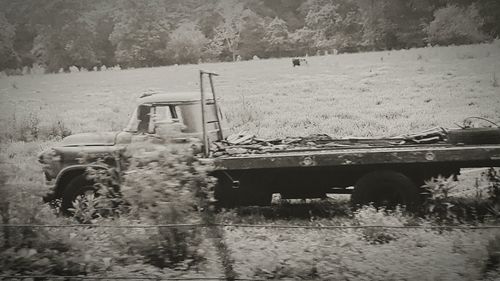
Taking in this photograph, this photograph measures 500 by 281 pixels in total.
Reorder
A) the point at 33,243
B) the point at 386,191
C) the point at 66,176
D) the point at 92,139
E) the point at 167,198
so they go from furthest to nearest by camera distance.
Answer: the point at 92,139
the point at 66,176
the point at 386,191
the point at 33,243
the point at 167,198

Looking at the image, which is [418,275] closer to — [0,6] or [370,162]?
[370,162]

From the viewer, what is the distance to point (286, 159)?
466 centimetres

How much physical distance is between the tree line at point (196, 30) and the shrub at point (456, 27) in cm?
3

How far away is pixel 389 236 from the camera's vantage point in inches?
175

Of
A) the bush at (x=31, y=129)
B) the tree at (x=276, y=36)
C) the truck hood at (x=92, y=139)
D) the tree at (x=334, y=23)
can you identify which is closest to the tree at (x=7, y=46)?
the bush at (x=31, y=129)

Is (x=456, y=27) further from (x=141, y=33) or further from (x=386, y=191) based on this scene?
(x=141, y=33)

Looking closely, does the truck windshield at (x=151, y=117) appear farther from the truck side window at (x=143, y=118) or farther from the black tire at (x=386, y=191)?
the black tire at (x=386, y=191)

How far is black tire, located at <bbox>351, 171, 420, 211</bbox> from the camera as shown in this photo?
4719 millimetres

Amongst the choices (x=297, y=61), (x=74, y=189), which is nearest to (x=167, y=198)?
(x=74, y=189)

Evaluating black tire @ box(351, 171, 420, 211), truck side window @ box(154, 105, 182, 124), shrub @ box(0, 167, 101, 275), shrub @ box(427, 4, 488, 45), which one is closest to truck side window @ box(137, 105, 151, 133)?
truck side window @ box(154, 105, 182, 124)

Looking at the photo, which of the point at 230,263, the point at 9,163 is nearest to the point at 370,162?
the point at 230,263

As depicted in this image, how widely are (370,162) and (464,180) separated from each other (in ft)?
8.81

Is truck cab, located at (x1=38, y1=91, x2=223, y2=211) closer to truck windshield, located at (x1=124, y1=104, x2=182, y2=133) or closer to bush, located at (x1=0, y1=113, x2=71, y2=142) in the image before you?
truck windshield, located at (x1=124, y1=104, x2=182, y2=133)

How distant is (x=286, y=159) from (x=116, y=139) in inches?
87.2
